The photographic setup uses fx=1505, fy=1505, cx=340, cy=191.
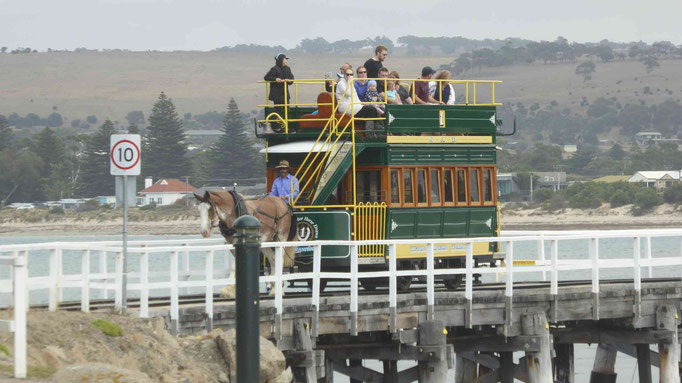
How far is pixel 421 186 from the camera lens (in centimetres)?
2506

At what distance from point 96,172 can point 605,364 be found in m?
119

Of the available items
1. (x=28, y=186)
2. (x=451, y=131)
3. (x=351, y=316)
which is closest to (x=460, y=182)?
(x=451, y=131)

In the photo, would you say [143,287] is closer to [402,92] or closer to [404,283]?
[404,283]

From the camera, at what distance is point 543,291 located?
962 inches

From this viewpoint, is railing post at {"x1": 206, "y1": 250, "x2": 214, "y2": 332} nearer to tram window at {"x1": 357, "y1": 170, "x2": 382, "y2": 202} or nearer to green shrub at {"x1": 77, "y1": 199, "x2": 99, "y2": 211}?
tram window at {"x1": 357, "y1": 170, "x2": 382, "y2": 202}

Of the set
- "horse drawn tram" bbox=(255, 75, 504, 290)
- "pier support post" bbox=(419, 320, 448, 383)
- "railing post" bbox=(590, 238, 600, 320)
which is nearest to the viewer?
"pier support post" bbox=(419, 320, 448, 383)

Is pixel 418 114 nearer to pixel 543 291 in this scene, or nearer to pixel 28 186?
pixel 543 291

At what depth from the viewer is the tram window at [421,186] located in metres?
25.0

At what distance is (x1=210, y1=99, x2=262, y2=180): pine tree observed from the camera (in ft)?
455

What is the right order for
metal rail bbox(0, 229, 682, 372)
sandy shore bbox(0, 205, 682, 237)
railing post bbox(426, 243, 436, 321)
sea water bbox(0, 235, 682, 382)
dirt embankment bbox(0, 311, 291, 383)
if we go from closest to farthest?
1. dirt embankment bbox(0, 311, 291, 383)
2. metal rail bbox(0, 229, 682, 372)
3. railing post bbox(426, 243, 436, 321)
4. sea water bbox(0, 235, 682, 382)
5. sandy shore bbox(0, 205, 682, 237)

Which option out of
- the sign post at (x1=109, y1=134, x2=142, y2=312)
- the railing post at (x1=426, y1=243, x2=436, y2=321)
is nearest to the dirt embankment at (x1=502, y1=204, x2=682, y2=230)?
the railing post at (x1=426, y1=243, x2=436, y2=321)

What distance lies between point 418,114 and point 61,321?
32.8 feet

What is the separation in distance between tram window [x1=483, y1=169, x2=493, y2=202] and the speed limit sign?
9.49m

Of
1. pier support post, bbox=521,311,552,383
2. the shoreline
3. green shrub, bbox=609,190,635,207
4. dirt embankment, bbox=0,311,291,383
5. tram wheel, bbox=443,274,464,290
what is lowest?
the shoreline
